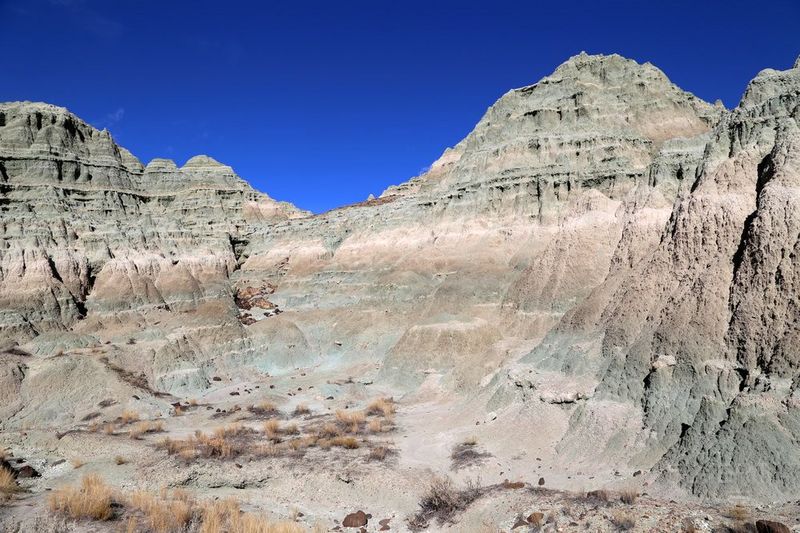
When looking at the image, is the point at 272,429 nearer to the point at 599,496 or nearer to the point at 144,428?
the point at 144,428

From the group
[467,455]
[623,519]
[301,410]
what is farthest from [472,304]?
[623,519]

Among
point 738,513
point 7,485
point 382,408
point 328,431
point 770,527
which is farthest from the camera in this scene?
point 382,408

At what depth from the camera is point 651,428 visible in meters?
14.1

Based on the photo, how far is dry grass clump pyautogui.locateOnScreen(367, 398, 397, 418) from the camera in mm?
23797

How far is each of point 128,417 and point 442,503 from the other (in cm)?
1881

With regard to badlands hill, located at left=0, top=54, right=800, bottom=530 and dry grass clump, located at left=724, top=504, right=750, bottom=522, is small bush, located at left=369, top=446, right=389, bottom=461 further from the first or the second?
dry grass clump, located at left=724, top=504, right=750, bottom=522

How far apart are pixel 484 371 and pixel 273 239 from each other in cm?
3772

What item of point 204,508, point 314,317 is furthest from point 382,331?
point 204,508

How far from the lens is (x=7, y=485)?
13.2 m

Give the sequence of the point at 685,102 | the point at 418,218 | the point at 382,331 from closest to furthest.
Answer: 1. the point at 382,331
2. the point at 685,102
3. the point at 418,218

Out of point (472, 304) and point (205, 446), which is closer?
point (205, 446)

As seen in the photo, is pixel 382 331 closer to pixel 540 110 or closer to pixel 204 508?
pixel 540 110

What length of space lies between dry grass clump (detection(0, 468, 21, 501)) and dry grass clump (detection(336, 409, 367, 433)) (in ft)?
36.5

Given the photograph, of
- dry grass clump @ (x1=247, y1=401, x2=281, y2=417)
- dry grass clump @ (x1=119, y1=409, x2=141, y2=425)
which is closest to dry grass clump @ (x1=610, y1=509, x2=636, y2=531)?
dry grass clump @ (x1=247, y1=401, x2=281, y2=417)
